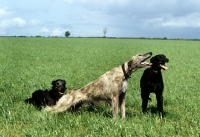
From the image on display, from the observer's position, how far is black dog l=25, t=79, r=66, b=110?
870cm

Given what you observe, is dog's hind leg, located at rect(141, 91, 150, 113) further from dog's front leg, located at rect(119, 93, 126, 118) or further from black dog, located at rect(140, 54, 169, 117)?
dog's front leg, located at rect(119, 93, 126, 118)

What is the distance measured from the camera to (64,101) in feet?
25.5

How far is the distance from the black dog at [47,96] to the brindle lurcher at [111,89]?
980 millimetres

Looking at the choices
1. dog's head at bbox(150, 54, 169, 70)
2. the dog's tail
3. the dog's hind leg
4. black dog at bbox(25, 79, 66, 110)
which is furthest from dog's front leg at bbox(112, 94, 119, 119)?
black dog at bbox(25, 79, 66, 110)

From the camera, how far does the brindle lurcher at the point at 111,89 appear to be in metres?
7.24

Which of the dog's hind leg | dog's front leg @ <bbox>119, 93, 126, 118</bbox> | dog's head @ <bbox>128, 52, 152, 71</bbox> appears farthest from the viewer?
the dog's hind leg

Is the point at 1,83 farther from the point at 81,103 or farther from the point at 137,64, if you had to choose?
the point at 137,64

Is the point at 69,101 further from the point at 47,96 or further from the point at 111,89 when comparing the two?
the point at 47,96

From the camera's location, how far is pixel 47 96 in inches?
356

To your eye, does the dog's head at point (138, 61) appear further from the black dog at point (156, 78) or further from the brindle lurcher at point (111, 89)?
the black dog at point (156, 78)

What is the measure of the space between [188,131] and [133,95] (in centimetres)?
438

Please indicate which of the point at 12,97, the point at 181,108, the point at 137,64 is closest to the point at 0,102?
the point at 12,97

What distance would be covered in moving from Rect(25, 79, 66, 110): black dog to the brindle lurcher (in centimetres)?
98

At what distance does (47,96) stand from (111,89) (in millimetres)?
2536
